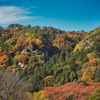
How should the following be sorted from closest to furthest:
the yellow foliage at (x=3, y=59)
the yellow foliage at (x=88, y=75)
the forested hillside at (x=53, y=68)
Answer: the forested hillside at (x=53, y=68)
the yellow foliage at (x=88, y=75)
the yellow foliage at (x=3, y=59)

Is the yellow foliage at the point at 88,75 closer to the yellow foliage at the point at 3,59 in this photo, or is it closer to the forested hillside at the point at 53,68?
the forested hillside at the point at 53,68

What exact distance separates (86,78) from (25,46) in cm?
3034

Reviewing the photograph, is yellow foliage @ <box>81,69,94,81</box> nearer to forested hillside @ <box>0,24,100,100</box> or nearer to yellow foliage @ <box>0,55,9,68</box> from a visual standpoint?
forested hillside @ <box>0,24,100,100</box>

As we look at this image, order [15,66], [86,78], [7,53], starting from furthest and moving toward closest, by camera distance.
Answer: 1. [7,53]
2. [15,66]
3. [86,78]

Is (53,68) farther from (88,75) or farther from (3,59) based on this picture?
(3,59)

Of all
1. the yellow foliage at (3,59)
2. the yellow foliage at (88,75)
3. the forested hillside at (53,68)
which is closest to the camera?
the forested hillside at (53,68)

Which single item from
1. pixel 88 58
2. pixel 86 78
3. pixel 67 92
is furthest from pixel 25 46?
pixel 67 92

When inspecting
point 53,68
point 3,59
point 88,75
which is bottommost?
point 88,75

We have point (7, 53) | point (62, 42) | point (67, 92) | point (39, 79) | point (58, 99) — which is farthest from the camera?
point (62, 42)

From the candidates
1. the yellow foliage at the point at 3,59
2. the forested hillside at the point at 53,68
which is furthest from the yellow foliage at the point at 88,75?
the yellow foliage at the point at 3,59

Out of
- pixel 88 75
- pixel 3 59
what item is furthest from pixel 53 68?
pixel 3 59

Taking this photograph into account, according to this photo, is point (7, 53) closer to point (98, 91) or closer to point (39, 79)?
point (39, 79)

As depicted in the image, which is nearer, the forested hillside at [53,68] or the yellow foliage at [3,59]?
the forested hillside at [53,68]

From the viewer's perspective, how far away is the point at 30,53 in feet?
→ 149
